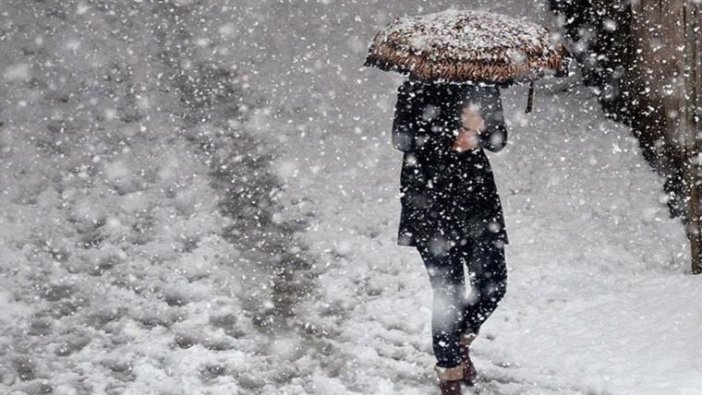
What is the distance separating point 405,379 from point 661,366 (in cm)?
146

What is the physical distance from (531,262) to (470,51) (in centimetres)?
299

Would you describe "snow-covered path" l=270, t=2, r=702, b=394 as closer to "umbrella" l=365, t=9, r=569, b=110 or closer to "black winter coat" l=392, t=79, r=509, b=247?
"black winter coat" l=392, t=79, r=509, b=247

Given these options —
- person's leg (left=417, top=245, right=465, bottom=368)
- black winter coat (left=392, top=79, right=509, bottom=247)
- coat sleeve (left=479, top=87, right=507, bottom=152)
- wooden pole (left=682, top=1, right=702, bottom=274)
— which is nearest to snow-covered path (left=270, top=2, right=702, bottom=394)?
wooden pole (left=682, top=1, right=702, bottom=274)

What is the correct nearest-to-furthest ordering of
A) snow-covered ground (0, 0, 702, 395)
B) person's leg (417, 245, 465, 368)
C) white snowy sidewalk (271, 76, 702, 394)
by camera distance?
person's leg (417, 245, 465, 368)
white snowy sidewalk (271, 76, 702, 394)
snow-covered ground (0, 0, 702, 395)

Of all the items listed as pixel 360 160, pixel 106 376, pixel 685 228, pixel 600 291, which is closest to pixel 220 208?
pixel 360 160

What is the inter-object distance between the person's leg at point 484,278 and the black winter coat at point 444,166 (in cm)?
8

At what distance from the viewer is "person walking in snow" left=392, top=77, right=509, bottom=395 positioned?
181 inches

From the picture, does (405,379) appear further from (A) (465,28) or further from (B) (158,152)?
(B) (158,152)

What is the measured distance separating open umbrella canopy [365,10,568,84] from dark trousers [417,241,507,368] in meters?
0.91

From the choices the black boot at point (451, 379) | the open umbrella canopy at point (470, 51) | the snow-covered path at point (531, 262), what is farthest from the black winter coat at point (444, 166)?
the snow-covered path at point (531, 262)

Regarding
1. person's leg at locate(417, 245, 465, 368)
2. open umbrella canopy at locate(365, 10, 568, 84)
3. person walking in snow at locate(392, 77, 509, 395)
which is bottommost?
person's leg at locate(417, 245, 465, 368)

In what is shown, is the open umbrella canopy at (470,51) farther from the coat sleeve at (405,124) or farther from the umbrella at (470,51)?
the coat sleeve at (405,124)

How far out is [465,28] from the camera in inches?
181

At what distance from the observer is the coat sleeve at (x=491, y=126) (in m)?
4.61
